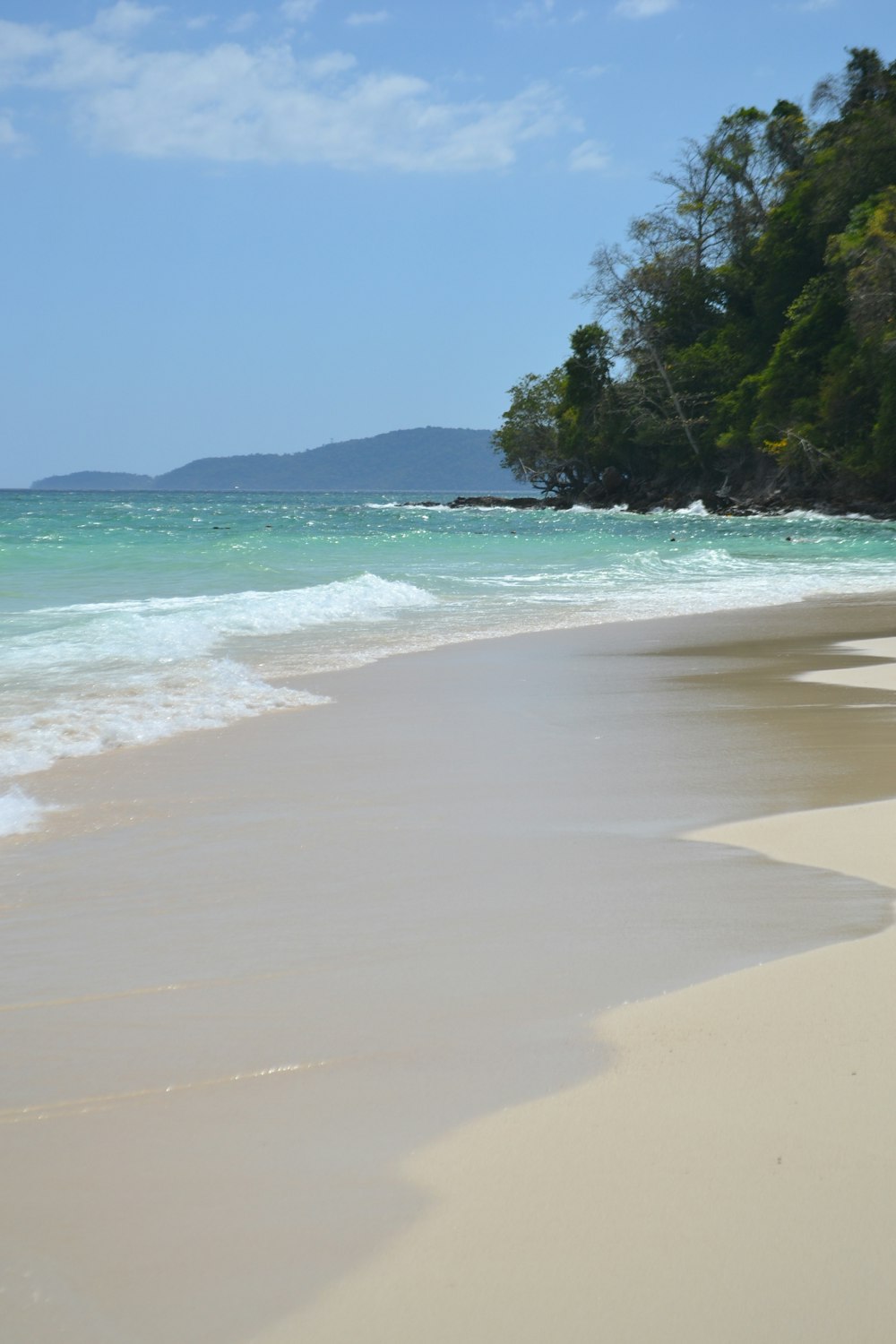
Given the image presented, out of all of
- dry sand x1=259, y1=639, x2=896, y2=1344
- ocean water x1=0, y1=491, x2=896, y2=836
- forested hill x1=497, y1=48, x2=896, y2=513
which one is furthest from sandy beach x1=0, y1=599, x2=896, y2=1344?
forested hill x1=497, y1=48, x2=896, y2=513

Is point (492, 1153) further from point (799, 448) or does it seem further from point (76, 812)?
point (799, 448)

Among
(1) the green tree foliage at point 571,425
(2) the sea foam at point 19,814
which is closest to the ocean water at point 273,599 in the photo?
(2) the sea foam at point 19,814

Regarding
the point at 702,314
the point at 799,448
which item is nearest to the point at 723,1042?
the point at 799,448

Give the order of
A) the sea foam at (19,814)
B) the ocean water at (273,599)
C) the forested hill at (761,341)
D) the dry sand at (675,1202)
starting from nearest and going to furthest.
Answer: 1. the dry sand at (675,1202)
2. the sea foam at (19,814)
3. the ocean water at (273,599)
4. the forested hill at (761,341)

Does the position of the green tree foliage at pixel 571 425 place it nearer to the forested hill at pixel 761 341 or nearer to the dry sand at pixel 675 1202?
the forested hill at pixel 761 341

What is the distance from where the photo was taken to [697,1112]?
80.0 inches

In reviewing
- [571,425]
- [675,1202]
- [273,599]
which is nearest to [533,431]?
[571,425]

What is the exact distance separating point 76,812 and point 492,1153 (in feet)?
8.87

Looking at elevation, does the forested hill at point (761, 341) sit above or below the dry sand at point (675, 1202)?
above

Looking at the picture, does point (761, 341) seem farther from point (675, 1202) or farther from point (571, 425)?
point (675, 1202)

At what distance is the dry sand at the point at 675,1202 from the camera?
1.57 meters

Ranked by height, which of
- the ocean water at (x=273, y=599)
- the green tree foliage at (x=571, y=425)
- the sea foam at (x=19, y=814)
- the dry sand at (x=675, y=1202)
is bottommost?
the dry sand at (x=675, y=1202)

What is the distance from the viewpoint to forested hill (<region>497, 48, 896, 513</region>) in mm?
38938

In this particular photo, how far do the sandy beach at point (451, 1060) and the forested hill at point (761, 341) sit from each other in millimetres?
34556
